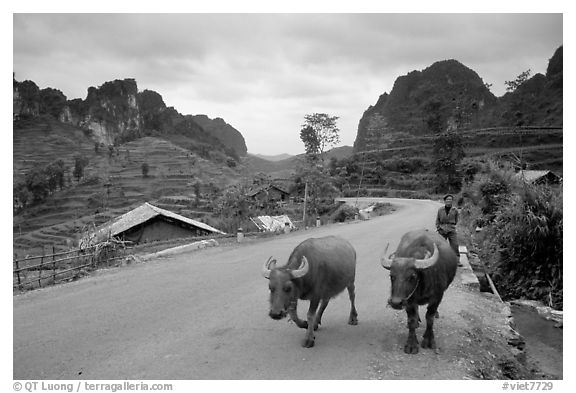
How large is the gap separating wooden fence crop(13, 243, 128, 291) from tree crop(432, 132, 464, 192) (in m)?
41.3

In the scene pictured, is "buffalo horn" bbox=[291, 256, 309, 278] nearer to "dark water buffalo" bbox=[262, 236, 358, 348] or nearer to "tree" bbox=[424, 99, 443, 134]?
"dark water buffalo" bbox=[262, 236, 358, 348]

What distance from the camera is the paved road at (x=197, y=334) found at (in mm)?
4691

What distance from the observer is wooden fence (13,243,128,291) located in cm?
855

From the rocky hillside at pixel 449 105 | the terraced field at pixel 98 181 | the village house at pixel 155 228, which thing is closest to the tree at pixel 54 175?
the terraced field at pixel 98 181

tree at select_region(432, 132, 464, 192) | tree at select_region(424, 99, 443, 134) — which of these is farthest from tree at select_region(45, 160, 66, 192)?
tree at select_region(424, 99, 443, 134)

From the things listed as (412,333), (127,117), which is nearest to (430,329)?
(412,333)

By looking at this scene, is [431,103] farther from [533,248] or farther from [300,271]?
[300,271]

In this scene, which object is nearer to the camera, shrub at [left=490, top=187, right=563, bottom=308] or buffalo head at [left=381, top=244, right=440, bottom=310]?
buffalo head at [left=381, top=244, right=440, bottom=310]

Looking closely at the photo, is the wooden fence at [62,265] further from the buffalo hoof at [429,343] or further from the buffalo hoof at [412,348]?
the buffalo hoof at [429,343]

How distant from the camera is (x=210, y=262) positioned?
35.2 ft

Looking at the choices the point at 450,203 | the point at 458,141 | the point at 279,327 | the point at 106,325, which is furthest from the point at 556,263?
the point at 458,141

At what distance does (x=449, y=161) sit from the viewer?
46594 mm

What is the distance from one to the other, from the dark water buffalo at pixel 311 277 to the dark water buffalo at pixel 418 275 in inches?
35.4
